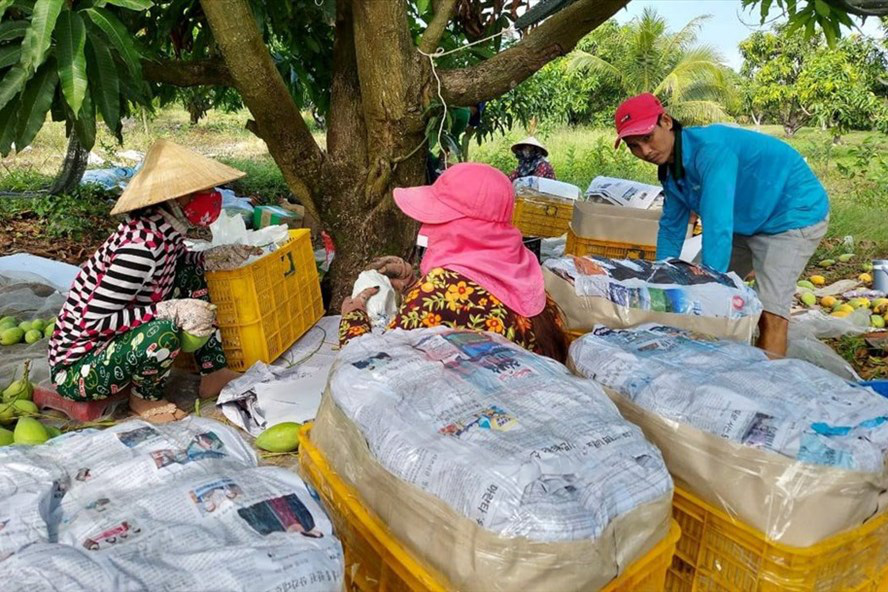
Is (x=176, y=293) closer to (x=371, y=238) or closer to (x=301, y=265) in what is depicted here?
(x=301, y=265)

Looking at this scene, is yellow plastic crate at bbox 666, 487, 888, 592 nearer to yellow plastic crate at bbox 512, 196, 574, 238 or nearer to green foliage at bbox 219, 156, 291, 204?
yellow plastic crate at bbox 512, 196, 574, 238

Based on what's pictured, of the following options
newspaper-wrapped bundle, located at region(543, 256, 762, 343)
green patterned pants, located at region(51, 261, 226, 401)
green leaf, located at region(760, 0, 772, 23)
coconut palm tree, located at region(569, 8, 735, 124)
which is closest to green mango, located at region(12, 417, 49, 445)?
green patterned pants, located at region(51, 261, 226, 401)

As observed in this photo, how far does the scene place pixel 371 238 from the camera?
3754mm

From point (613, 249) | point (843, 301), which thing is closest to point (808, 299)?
point (843, 301)

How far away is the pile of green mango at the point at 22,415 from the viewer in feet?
7.86

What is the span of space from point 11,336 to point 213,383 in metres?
→ 1.25

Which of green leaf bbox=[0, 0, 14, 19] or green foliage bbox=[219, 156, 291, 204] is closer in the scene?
green leaf bbox=[0, 0, 14, 19]

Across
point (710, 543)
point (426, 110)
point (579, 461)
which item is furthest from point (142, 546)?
point (426, 110)

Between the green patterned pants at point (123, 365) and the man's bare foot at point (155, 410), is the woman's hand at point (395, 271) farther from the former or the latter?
the man's bare foot at point (155, 410)

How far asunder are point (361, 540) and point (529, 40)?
8.48ft

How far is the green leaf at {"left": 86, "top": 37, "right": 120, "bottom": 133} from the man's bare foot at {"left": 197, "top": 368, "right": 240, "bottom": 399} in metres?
1.18

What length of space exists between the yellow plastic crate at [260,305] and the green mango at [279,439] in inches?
27.7

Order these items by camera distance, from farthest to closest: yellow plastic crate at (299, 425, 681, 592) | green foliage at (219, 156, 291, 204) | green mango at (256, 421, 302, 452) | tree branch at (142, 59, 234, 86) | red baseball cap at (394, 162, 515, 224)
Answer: green foliage at (219, 156, 291, 204) < tree branch at (142, 59, 234, 86) < green mango at (256, 421, 302, 452) < red baseball cap at (394, 162, 515, 224) < yellow plastic crate at (299, 425, 681, 592)

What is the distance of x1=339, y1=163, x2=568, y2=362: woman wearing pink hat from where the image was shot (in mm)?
1969
